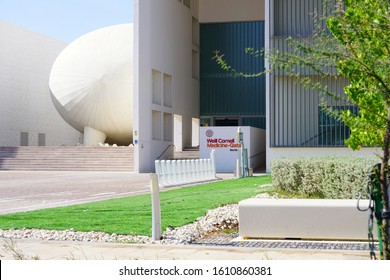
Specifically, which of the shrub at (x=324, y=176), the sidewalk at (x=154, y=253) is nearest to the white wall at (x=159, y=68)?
the shrub at (x=324, y=176)

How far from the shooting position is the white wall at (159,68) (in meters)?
37.4

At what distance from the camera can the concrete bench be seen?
956 cm

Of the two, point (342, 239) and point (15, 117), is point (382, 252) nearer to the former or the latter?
point (342, 239)

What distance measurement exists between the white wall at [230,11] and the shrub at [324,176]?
111ft

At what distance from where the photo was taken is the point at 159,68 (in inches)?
1567

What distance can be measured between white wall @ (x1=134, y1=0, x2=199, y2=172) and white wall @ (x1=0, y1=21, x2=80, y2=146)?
52.3 feet

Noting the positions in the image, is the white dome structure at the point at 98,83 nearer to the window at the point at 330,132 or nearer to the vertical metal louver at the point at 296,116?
the vertical metal louver at the point at 296,116

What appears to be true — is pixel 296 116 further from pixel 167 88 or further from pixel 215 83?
pixel 215 83

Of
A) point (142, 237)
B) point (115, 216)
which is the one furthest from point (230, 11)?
point (142, 237)

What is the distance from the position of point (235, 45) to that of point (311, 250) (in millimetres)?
42118

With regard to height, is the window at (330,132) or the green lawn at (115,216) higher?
the window at (330,132)

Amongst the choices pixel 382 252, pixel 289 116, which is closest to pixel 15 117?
pixel 289 116

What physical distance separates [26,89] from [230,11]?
19.1m

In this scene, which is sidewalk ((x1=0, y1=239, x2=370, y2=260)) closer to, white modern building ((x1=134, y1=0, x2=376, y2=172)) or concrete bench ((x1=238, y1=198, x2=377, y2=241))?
concrete bench ((x1=238, y1=198, x2=377, y2=241))
